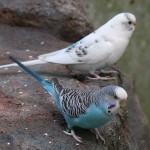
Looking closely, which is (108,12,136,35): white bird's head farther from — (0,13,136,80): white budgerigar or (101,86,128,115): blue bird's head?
(101,86,128,115): blue bird's head

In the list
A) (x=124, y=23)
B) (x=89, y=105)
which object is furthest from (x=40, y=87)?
(x=124, y=23)

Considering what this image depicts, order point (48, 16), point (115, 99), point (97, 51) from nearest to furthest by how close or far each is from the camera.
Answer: point (115, 99)
point (97, 51)
point (48, 16)

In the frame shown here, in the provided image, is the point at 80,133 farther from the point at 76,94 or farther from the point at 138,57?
the point at 138,57

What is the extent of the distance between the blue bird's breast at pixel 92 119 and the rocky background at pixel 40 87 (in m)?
0.11

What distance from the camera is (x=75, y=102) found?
12.3ft

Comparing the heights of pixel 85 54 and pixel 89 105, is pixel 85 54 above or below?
below

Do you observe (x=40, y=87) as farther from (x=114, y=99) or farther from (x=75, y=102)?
(x=114, y=99)

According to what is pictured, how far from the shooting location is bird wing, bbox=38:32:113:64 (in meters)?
4.64

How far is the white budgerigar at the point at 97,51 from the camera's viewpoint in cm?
464

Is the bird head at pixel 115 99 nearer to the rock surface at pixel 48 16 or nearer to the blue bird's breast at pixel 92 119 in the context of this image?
the blue bird's breast at pixel 92 119

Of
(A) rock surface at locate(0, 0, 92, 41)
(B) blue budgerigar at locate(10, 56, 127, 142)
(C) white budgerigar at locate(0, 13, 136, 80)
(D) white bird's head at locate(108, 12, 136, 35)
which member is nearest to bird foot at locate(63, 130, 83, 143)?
(B) blue budgerigar at locate(10, 56, 127, 142)

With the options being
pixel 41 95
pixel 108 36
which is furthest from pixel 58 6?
pixel 41 95

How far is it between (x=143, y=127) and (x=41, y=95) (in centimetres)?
209

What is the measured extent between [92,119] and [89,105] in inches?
3.7
